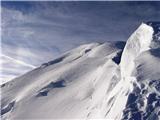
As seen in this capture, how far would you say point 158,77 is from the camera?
17988 centimetres

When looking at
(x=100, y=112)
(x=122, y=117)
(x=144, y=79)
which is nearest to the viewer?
(x=122, y=117)

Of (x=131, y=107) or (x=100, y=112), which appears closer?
(x=131, y=107)

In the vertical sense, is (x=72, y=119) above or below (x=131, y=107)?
below

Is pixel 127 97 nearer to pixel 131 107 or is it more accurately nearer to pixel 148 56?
pixel 131 107

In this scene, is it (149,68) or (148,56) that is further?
(148,56)

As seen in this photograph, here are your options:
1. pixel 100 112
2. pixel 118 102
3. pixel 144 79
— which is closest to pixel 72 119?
pixel 100 112

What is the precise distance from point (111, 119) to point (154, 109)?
16.8m

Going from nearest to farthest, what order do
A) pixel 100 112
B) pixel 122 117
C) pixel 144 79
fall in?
pixel 122 117, pixel 144 79, pixel 100 112

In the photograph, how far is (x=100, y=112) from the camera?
191 m

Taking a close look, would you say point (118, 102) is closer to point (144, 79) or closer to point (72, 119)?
point (144, 79)

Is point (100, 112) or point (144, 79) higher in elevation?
point (144, 79)

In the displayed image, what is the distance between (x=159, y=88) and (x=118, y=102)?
672 inches

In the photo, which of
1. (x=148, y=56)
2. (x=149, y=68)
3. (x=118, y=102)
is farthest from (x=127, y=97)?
(x=148, y=56)

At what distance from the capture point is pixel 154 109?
16212cm
